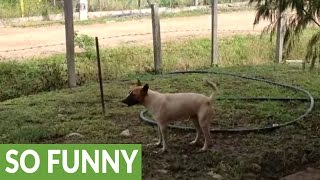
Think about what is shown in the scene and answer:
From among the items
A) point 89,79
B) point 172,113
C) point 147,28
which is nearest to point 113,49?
point 89,79

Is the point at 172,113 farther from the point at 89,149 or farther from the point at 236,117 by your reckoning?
the point at 236,117

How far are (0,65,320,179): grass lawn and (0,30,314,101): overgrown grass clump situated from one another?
754mm

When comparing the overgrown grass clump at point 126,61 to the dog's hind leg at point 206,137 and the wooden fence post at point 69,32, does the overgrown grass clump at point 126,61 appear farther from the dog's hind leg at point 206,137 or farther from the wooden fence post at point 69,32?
the dog's hind leg at point 206,137

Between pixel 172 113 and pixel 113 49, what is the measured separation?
5790mm

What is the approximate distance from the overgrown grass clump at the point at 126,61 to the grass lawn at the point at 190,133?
754mm

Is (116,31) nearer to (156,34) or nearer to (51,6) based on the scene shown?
(51,6)

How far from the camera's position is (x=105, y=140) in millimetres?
4926

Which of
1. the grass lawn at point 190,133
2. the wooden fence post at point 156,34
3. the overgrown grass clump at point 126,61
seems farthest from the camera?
the wooden fence post at point 156,34

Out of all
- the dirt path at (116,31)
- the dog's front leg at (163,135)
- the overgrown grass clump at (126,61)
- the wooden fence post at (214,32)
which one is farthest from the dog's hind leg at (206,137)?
the dirt path at (116,31)

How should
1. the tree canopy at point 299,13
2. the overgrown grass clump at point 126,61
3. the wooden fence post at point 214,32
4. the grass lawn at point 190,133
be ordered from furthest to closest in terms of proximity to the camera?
the wooden fence post at point 214,32 → the overgrown grass clump at point 126,61 → the tree canopy at point 299,13 → the grass lawn at point 190,133

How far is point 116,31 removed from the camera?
1304 centimetres

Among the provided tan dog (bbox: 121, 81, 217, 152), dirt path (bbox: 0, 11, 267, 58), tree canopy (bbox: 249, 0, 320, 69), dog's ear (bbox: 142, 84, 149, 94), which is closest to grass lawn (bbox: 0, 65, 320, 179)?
tan dog (bbox: 121, 81, 217, 152)

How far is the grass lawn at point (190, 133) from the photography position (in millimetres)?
4297

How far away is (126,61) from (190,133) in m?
4.60
